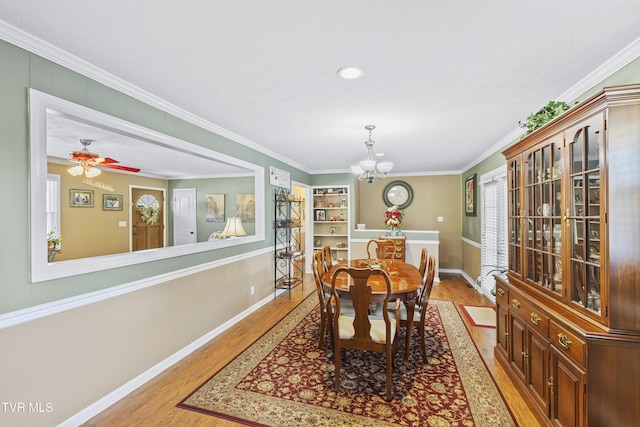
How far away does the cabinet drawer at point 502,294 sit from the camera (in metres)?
2.55

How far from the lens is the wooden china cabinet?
141 cm

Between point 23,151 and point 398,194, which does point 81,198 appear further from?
point 398,194

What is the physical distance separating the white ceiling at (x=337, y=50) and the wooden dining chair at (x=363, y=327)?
4.86 feet

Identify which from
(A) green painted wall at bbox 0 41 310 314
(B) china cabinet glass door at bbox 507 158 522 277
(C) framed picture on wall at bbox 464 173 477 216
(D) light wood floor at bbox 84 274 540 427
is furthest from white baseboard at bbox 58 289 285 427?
(C) framed picture on wall at bbox 464 173 477 216

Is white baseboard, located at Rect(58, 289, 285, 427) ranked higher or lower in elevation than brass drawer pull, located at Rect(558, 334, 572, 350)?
lower

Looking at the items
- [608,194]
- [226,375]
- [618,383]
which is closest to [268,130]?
[226,375]

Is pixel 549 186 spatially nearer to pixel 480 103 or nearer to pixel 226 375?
pixel 480 103

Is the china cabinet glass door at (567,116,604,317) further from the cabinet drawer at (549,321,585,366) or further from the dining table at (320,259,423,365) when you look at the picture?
the dining table at (320,259,423,365)

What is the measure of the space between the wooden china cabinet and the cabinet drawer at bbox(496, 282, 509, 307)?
11.2 inches

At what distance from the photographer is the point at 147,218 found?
644 centimetres

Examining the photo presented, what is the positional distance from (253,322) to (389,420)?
227 cm

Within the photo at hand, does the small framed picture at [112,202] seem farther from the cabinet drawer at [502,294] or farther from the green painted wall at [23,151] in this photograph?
the cabinet drawer at [502,294]

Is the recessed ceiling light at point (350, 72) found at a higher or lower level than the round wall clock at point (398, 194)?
higher

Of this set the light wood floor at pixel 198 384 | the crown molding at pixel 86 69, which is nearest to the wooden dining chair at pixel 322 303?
the light wood floor at pixel 198 384
